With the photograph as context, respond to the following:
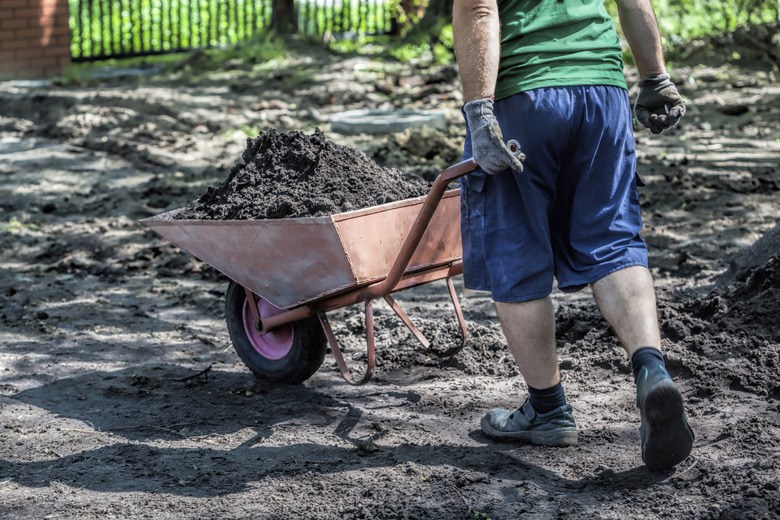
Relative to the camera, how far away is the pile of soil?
10.8 ft

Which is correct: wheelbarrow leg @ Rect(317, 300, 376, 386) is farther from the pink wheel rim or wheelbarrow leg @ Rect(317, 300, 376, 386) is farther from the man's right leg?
the man's right leg

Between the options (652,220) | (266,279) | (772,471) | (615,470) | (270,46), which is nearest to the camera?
(772,471)

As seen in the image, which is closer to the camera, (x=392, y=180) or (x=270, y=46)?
(x=392, y=180)

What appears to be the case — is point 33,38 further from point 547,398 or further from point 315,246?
point 547,398

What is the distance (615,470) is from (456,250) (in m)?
1.10

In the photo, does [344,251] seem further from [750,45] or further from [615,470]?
[750,45]

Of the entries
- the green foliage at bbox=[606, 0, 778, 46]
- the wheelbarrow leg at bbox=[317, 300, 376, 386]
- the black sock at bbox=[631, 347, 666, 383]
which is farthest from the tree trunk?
the black sock at bbox=[631, 347, 666, 383]

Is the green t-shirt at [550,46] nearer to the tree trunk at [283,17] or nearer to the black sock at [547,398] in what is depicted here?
the black sock at [547,398]

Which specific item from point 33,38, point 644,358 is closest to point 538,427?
point 644,358

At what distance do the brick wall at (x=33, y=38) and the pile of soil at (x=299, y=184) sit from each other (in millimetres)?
8229

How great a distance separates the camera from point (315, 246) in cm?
304

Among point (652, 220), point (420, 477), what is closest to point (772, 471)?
point (420, 477)

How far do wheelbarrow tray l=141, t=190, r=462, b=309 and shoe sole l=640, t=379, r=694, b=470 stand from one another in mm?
1131

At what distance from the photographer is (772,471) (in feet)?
8.24
